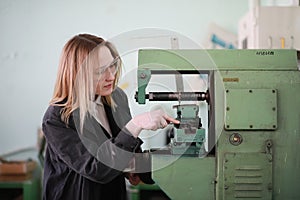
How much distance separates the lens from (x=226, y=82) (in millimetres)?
1150

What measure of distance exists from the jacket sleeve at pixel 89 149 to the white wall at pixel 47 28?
190cm

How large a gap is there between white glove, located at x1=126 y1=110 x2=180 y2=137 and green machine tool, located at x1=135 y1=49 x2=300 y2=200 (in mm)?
72

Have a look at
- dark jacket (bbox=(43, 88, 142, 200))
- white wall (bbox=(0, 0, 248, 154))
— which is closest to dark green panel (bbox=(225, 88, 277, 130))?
dark jacket (bbox=(43, 88, 142, 200))

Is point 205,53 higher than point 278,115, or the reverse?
point 205,53

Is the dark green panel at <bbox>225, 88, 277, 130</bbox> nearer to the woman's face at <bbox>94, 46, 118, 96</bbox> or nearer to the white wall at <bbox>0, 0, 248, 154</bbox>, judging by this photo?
the woman's face at <bbox>94, 46, 118, 96</bbox>

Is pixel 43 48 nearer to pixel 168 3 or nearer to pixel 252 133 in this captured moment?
pixel 168 3

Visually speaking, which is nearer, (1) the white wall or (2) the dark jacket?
(2) the dark jacket

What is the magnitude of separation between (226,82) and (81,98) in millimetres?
392

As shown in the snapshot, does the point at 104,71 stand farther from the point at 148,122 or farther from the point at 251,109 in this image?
the point at 251,109

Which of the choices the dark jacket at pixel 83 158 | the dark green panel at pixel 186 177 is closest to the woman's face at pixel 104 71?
the dark jacket at pixel 83 158

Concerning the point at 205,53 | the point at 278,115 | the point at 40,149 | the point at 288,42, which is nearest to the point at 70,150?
the point at 205,53

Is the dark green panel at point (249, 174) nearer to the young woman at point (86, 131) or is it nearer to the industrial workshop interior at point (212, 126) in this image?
the industrial workshop interior at point (212, 126)

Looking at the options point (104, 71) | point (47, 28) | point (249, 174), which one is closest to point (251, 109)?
point (249, 174)

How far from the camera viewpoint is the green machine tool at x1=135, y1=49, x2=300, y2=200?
3.76 feet
